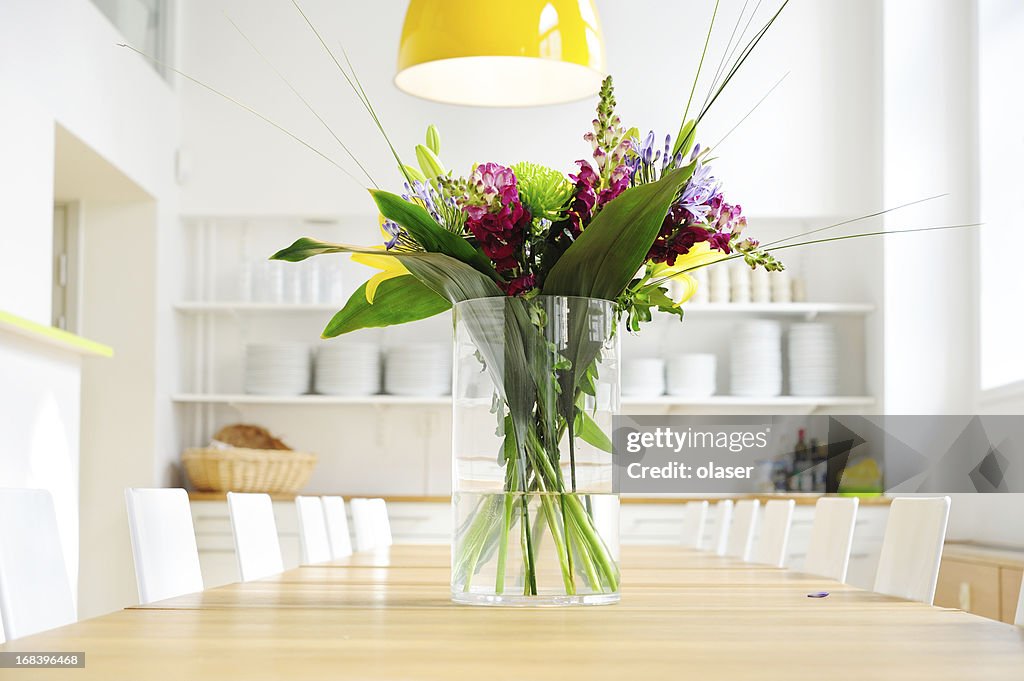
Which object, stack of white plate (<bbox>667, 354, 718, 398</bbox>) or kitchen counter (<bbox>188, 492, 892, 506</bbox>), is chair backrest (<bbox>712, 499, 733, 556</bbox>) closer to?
kitchen counter (<bbox>188, 492, 892, 506</bbox>)

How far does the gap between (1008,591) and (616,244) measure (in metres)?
2.82

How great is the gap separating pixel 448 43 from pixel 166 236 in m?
2.92

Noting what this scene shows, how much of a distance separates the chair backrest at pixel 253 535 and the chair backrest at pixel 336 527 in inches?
25.2

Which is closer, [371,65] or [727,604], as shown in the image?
[727,604]

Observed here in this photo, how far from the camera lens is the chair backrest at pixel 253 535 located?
1891 millimetres

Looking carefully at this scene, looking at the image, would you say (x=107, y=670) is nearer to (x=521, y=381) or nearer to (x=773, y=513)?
(x=521, y=381)

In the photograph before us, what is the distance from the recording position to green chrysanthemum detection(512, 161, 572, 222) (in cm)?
123

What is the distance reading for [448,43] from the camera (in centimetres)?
246

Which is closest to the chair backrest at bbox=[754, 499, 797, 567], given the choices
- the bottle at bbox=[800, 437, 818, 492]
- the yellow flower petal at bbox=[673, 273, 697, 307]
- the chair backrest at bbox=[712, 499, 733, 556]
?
the chair backrest at bbox=[712, 499, 733, 556]

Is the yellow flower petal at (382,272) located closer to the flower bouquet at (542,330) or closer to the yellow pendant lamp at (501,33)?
the flower bouquet at (542,330)

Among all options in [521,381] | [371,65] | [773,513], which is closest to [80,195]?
[371,65]

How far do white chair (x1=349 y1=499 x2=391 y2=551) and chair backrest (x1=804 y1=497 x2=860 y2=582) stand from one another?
1110mm

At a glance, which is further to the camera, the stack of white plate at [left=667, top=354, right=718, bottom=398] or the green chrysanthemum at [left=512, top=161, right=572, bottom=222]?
the stack of white plate at [left=667, top=354, right=718, bottom=398]

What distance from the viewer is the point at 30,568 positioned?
1.09 meters
